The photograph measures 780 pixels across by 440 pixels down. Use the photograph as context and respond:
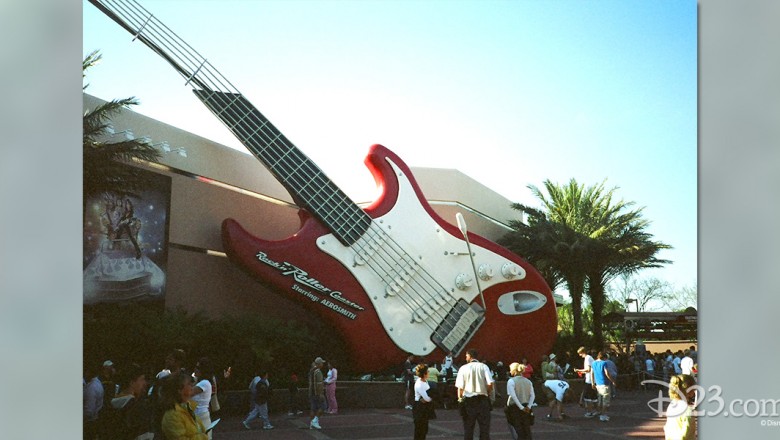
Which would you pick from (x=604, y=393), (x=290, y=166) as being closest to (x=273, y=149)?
(x=290, y=166)

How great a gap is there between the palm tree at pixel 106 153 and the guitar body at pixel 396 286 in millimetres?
1666

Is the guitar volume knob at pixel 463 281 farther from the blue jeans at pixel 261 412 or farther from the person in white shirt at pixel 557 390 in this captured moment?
the blue jeans at pixel 261 412

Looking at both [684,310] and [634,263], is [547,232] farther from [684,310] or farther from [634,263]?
[684,310]

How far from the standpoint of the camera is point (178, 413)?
464cm

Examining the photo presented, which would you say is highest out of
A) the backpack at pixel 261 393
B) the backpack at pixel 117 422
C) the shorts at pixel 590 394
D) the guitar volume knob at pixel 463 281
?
the guitar volume knob at pixel 463 281

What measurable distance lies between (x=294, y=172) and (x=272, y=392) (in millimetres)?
3441

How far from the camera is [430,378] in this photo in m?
11.0

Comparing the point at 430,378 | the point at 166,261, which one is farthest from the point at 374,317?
the point at 166,261

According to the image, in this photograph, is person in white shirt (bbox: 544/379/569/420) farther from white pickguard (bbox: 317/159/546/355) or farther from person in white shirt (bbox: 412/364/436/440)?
person in white shirt (bbox: 412/364/436/440)

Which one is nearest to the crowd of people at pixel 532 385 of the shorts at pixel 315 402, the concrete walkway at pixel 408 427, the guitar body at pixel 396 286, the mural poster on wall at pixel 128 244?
the concrete walkway at pixel 408 427

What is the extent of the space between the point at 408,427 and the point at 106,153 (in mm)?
5962

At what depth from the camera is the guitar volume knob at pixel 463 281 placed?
520 inches
